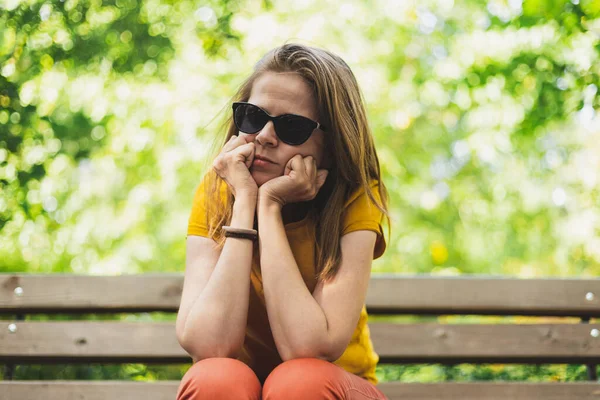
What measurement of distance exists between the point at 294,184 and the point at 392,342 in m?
1.09

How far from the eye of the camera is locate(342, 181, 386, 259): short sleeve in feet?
7.84

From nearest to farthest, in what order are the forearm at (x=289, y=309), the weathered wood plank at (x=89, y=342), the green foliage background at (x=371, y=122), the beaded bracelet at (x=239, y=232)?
the forearm at (x=289, y=309) < the beaded bracelet at (x=239, y=232) < the weathered wood plank at (x=89, y=342) < the green foliage background at (x=371, y=122)

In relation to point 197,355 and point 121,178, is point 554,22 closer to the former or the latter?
point 197,355

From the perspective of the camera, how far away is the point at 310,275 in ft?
8.02

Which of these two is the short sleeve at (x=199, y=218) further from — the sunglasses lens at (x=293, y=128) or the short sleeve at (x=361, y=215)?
the short sleeve at (x=361, y=215)

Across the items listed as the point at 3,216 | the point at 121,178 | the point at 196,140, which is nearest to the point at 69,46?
the point at 3,216

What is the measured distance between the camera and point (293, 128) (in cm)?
238

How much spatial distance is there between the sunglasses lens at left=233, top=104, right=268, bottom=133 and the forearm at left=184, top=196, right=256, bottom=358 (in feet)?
1.40

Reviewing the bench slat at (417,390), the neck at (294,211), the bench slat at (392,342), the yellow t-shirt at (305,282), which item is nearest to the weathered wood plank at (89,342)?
the bench slat at (392,342)

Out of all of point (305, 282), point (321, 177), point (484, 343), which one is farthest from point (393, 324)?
point (321, 177)

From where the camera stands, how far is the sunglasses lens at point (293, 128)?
237 centimetres

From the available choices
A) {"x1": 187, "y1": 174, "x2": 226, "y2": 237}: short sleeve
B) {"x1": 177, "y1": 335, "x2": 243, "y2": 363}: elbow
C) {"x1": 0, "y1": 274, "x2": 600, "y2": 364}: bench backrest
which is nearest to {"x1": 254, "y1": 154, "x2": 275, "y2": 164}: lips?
{"x1": 187, "y1": 174, "x2": 226, "y2": 237}: short sleeve

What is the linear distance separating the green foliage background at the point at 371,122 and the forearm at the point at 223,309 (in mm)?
1999

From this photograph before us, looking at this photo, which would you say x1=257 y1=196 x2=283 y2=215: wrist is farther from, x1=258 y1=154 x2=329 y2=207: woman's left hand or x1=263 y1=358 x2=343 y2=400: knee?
x1=263 y1=358 x2=343 y2=400: knee
